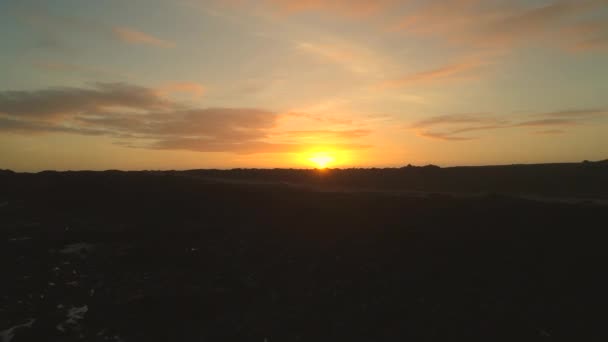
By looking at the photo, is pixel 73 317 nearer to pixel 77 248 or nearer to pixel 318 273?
pixel 318 273

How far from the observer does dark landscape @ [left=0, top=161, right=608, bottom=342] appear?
16.5m

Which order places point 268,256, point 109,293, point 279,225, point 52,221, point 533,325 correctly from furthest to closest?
point 52,221, point 279,225, point 268,256, point 109,293, point 533,325

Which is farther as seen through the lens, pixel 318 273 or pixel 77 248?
pixel 77 248

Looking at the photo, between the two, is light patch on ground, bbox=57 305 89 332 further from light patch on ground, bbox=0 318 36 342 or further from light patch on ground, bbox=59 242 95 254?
light patch on ground, bbox=59 242 95 254

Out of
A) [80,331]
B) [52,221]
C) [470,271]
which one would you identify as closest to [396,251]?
[470,271]

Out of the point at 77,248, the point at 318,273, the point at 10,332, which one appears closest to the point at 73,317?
the point at 10,332

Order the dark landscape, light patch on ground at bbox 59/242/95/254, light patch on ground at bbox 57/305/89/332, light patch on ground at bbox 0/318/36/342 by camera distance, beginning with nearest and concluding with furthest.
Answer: light patch on ground at bbox 0/318/36/342
the dark landscape
light patch on ground at bbox 57/305/89/332
light patch on ground at bbox 59/242/95/254

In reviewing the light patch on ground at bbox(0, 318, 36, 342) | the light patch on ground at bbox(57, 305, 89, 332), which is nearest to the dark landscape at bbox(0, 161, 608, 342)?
the light patch on ground at bbox(57, 305, 89, 332)

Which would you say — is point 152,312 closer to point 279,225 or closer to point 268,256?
point 268,256

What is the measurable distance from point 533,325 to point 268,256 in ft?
48.3

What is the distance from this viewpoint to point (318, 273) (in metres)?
22.8

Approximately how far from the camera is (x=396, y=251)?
2567cm

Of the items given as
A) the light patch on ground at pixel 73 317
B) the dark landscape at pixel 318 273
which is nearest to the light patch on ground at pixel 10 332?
the dark landscape at pixel 318 273

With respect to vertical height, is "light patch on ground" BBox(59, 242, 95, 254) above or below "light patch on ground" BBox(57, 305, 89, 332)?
above
